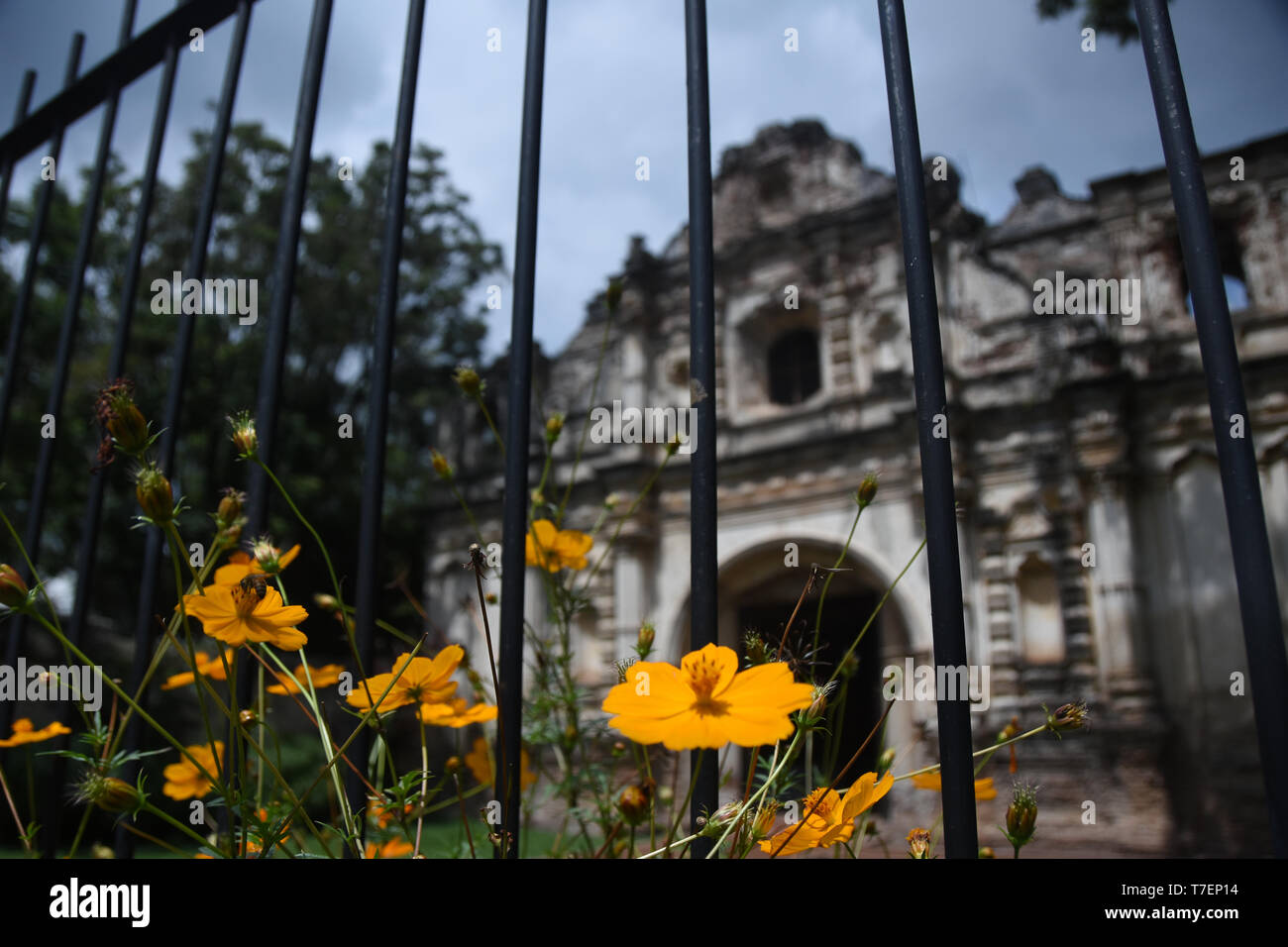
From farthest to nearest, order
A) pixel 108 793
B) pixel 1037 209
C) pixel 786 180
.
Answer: pixel 786 180, pixel 1037 209, pixel 108 793

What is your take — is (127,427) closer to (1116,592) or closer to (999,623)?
(1116,592)

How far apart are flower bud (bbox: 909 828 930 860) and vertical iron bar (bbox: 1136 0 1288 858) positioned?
26cm

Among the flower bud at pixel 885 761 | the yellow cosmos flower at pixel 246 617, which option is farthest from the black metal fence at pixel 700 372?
the flower bud at pixel 885 761

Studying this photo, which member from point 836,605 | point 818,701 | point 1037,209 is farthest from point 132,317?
point 1037,209

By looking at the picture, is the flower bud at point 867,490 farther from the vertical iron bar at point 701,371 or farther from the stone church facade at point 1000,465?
the stone church facade at point 1000,465

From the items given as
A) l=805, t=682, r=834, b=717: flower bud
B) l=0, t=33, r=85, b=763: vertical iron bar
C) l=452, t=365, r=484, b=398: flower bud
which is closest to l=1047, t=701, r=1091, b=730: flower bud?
l=805, t=682, r=834, b=717: flower bud

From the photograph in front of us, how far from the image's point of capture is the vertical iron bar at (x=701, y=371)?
0.88m

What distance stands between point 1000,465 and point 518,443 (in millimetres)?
8794

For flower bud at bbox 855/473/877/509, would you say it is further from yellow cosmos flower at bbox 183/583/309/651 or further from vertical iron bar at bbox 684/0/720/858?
yellow cosmos flower at bbox 183/583/309/651

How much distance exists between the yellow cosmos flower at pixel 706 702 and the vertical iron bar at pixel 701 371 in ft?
0.34

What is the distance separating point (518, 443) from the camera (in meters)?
1.01

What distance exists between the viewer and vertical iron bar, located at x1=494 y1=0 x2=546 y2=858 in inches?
34.6

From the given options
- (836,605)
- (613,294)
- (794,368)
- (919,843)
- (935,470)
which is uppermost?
(794,368)
